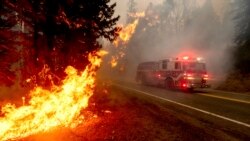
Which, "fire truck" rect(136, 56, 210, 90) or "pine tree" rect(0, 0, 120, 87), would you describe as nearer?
"pine tree" rect(0, 0, 120, 87)

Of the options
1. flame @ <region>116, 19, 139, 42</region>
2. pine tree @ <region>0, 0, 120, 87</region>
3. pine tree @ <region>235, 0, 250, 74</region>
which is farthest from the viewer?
flame @ <region>116, 19, 139, 42</region>

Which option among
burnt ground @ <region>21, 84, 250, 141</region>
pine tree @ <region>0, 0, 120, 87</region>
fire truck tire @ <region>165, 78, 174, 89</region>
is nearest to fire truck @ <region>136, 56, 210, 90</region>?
fire truck tire @ <region>165, 78, 174, 89</region>

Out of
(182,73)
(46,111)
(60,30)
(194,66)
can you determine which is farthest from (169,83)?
(46,111)

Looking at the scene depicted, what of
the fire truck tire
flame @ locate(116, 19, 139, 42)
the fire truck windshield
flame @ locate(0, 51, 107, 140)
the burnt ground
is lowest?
the burnt ground

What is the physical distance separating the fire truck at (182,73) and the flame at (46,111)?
43.1 feet

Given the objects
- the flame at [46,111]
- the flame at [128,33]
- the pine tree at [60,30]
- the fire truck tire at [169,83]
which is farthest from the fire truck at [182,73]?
the flame at [128,33]

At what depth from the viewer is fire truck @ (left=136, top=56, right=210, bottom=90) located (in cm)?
2358

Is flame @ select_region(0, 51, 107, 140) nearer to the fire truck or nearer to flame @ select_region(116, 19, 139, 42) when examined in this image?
the fire truck

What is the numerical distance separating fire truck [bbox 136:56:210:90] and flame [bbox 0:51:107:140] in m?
13.1

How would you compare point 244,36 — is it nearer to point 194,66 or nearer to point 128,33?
point 194,66

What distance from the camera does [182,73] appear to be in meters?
24.2

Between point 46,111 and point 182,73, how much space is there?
52.3 ft

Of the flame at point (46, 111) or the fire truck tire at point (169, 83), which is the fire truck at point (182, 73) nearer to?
the fire truck tire at point (169, 83)

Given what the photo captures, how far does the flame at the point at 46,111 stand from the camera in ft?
29.7
